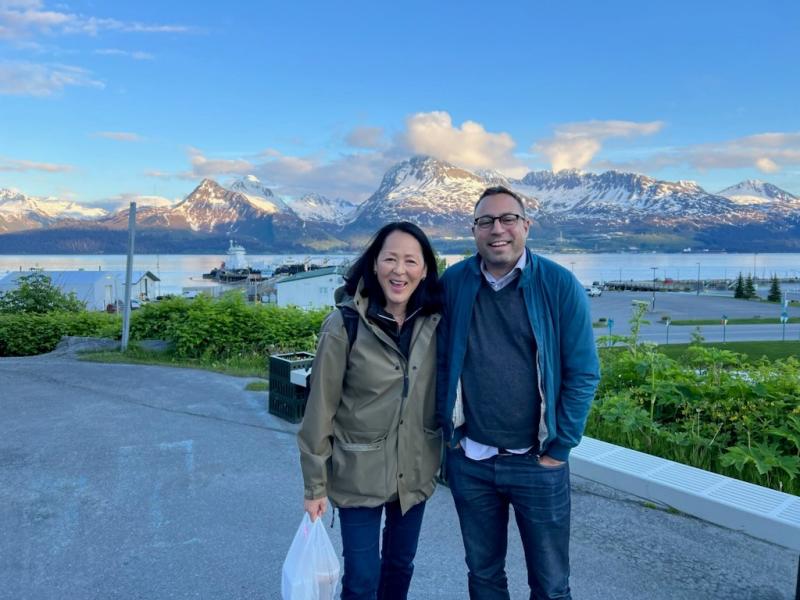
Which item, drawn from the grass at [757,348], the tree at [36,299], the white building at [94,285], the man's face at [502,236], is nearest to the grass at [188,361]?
the man's face at [502,236]

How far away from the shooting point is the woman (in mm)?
2289

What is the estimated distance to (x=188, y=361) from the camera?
35.6ft

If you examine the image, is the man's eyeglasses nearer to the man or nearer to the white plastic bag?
the man

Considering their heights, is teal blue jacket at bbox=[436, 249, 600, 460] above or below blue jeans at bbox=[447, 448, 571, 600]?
above

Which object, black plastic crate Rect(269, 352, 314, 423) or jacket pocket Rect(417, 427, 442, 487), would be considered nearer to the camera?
jacket pocket Rect(417, 427, 442, 487)

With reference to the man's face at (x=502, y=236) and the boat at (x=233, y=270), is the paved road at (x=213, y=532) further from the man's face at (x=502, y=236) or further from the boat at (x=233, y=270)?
the boat at (x=233, y=270)

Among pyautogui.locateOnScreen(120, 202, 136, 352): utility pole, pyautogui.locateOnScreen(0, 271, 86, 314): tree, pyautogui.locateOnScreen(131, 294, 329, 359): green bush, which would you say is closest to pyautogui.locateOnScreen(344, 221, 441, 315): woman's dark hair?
pyautogui.locateOnScreen(131, 294, 329, 359): green bush

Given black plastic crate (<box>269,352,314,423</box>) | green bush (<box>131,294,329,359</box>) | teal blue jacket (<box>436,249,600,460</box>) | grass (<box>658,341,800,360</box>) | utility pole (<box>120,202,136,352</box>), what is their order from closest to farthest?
1. teal blue jacket (<box>436,249,600,460</box>)
2. black plastic crate (<box>269,352,314,423</box>)
3. green bush (<box>131,294,329,359</box>)
4. utility pole (<box>120,202,136,352</box>)
5. grass (<box>658,341,800,360</box>)

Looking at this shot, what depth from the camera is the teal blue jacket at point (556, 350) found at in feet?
7.39

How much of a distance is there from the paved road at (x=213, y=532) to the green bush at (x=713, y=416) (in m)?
0.68

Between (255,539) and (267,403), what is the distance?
150 inches

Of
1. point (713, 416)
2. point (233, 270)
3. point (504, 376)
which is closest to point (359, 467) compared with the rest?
point (504, 376)

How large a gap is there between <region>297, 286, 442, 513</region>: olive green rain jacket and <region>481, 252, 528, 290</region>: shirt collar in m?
0.27

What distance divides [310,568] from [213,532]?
71.4 inches
